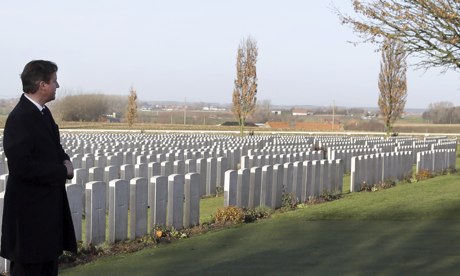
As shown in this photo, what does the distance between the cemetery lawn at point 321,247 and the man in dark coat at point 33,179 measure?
8.13 feet

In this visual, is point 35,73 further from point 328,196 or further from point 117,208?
point 328,196

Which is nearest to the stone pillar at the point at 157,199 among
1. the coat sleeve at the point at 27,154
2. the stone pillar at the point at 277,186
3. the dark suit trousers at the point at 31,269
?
the stone pillar at the point at 277,186

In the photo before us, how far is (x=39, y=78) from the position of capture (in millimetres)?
4887

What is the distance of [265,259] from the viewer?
809 centimetres

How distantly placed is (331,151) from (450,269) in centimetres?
1377

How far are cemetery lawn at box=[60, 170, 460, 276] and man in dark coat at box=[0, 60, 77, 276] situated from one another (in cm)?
248

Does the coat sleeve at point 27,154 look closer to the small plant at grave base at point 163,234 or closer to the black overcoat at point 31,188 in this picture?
the black overcoat at point 31,188

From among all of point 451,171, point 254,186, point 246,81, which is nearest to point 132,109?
point 246,81

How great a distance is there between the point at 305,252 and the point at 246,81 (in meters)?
36.6

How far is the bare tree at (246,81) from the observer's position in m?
44.7

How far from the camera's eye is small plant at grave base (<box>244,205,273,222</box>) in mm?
11219

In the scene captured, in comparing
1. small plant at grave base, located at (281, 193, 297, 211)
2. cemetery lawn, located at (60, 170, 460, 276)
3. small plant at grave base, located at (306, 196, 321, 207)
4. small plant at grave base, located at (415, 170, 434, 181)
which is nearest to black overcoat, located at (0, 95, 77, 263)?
cemetery lawn, located at (60, 170, 460, 276)

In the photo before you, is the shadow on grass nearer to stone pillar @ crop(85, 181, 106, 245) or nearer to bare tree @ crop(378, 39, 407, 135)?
stone pillar @ crop(85, 181, 106, 245)

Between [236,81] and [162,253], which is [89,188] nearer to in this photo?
[162,253]
